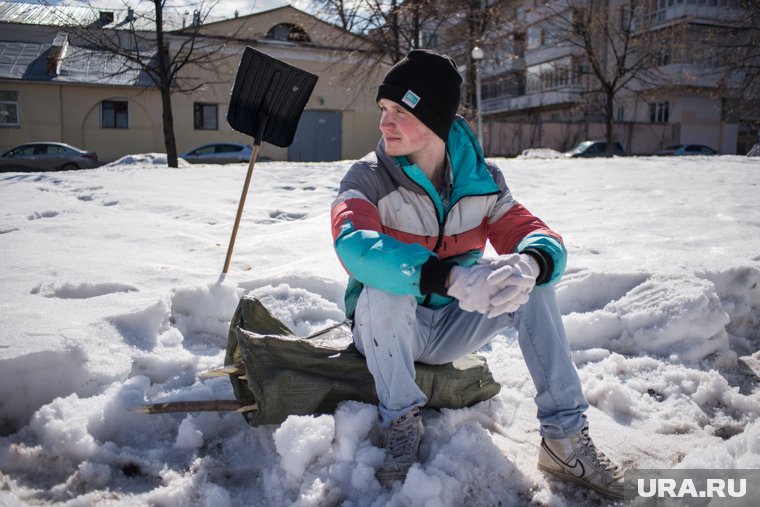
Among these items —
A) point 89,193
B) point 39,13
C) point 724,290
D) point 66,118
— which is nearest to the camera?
point 724,290

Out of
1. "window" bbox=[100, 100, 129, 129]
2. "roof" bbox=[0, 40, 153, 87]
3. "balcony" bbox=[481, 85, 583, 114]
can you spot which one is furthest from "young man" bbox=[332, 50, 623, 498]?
"balcony" bbox=[481, 85, 583, 114]

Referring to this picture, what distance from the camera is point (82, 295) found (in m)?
3.29

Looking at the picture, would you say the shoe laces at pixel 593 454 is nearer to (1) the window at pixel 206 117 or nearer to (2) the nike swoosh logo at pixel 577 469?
(2) the nike swoosh logo at pixel 577 469

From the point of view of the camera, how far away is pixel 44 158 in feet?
66.8

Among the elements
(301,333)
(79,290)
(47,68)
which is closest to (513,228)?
(301,333)

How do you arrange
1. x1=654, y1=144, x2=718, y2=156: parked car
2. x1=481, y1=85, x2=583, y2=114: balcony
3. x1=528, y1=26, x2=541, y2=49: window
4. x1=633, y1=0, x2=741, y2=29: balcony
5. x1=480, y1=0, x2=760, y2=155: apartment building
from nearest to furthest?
1. x1=654, y1=144, x2=718, y2=156: parked car
2. x1=480, y1=0, x2=760, y2=155: apartment building
3. x1=633, y1=0, x2=741, y2=29: balcony
4. x1=481, y1=85, x2=583, y2=114: balcony
5. x1=528, y1=26, x2=541, y2=49: window

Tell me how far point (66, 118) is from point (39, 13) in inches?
270

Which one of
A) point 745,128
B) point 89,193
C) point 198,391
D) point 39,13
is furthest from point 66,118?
point 745,128

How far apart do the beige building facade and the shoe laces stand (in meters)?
21.4

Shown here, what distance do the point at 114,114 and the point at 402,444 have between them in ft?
86.2

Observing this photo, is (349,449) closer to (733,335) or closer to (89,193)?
(733,335)

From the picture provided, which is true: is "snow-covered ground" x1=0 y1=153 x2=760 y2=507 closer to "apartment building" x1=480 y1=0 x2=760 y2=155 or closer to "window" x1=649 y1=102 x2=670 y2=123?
"apartment building" x1=480 y1=0 x2=760 y2=155

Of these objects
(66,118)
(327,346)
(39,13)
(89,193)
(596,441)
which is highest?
(39,13)

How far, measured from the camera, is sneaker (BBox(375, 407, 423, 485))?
195 centimetres
